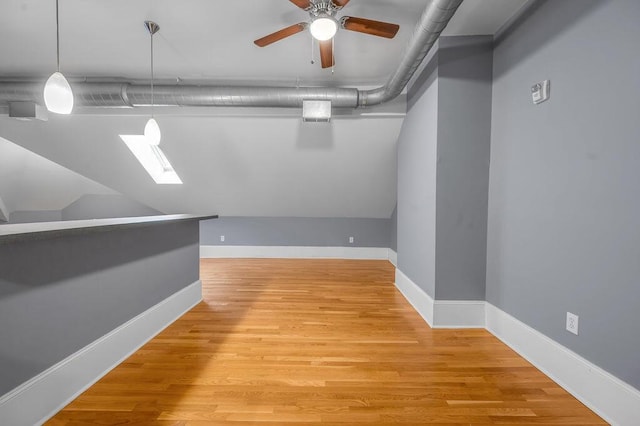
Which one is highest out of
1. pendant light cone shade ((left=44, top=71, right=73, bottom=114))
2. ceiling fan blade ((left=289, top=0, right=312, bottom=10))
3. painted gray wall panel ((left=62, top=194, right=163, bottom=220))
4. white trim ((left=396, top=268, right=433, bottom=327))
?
ceiling fan blade ((left=289, top=0, right=312, bottom=10))

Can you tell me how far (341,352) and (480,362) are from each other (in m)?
1.03

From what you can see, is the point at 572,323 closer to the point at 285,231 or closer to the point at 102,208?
the point at 285,231

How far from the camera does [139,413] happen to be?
1514mm

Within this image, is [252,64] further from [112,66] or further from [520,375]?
[520,375]

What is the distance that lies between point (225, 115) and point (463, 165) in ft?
10.9

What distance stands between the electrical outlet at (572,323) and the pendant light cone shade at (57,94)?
11.8ft

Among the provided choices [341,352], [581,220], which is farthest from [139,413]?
[581,220]

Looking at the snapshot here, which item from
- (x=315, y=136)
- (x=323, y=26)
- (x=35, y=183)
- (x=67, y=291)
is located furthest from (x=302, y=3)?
(x=35, y=183)

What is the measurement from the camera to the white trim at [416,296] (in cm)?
275

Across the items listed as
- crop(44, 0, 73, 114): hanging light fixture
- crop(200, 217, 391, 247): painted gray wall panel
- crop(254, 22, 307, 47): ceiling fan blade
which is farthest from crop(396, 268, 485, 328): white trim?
crop(200, 217, 391, 247): painted gray wall panel

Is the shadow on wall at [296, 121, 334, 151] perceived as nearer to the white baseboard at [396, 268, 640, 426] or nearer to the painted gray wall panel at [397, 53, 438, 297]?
the painted gray wall panel at [397, 53, 438, 297]

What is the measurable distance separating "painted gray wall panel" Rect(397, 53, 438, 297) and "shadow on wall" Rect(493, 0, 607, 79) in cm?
57

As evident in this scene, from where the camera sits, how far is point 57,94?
1.92 metres

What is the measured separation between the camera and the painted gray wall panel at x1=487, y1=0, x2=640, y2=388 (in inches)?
56.8
